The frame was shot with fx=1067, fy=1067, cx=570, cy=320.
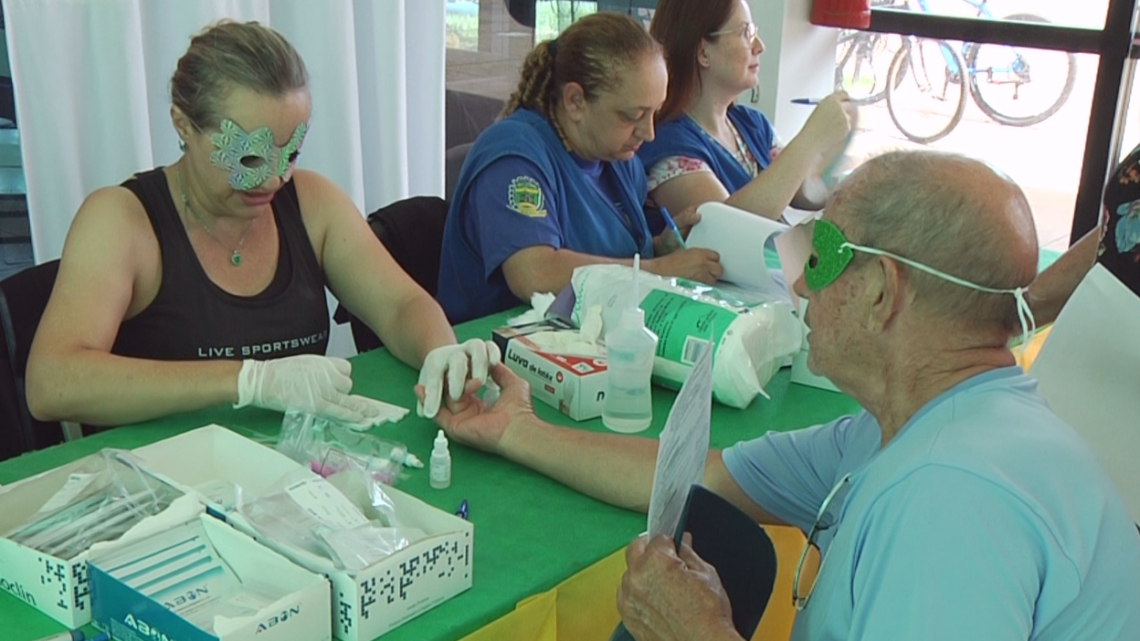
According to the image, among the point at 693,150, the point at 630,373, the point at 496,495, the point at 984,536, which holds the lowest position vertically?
the point at 496,495

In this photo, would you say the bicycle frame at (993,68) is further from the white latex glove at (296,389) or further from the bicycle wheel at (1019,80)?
the white latex glove at (296,389)

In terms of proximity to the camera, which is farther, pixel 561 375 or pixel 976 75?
pixel 976 75

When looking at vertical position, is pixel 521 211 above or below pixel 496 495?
above

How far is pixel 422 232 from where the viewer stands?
8.08ft

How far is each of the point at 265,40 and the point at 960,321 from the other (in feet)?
3.94

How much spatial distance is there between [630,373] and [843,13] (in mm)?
2648

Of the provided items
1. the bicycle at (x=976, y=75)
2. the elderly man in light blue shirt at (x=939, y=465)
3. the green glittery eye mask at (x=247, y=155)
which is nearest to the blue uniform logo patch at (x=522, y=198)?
the green glittery eye mask at (x=247, y=155)

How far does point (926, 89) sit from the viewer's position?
175 inches

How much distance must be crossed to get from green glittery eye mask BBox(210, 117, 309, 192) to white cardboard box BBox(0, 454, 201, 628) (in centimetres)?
65

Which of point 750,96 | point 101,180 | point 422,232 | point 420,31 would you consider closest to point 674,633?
point 422,232

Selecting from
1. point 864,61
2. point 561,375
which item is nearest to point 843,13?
point 864,61

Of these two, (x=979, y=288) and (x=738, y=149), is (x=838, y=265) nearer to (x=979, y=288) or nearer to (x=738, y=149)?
(x=979, y=288)

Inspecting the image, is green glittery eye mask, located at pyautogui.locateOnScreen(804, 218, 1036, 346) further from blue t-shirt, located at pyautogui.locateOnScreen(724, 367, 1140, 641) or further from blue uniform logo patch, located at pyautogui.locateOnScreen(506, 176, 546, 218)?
blue uniform logo patch, located at pyautogui.locateOnScreen(506, 176, 546, 218)

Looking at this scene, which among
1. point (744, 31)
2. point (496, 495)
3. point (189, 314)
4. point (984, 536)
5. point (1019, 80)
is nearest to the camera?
point (984, 536)
